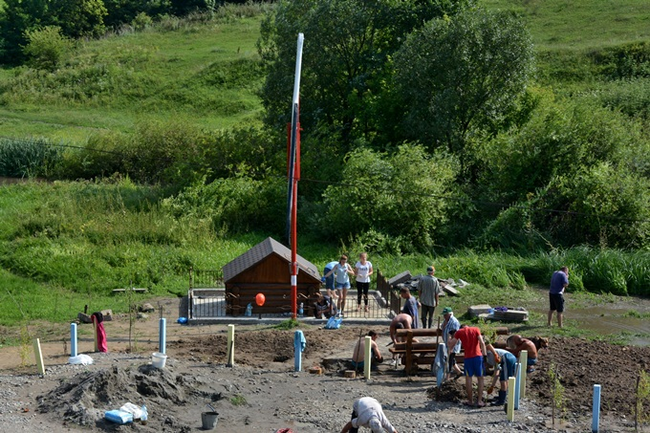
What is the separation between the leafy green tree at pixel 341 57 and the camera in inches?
1529

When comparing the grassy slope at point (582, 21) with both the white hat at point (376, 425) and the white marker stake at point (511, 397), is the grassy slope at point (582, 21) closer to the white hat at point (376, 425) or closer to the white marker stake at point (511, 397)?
the white marker stake at point (511, 397)

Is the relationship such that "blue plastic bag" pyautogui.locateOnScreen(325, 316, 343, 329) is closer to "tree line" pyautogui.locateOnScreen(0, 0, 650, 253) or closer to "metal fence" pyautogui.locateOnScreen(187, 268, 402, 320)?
"metal fence" pyautogui.locateOnScreen(187, 268, 402, 320)

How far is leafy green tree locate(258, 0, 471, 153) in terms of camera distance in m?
38.8

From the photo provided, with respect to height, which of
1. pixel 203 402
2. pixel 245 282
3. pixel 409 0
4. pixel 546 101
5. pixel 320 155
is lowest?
pixel 203 402

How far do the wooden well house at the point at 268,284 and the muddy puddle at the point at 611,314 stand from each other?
669 centimetres

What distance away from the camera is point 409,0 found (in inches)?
1582

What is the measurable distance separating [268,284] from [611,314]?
32.3 feet

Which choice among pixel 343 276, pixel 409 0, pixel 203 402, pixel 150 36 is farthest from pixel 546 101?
pixel 150 36

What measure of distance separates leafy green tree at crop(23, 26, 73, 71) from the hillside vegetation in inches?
829

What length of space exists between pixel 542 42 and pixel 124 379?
154 ft

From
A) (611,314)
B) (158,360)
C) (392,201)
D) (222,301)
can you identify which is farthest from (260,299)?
(611,314)

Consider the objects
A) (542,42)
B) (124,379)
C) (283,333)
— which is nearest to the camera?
(124,379)

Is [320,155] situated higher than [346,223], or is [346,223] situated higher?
[320,155]

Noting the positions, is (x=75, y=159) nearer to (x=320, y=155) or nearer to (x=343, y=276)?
(x=320, y=155)
